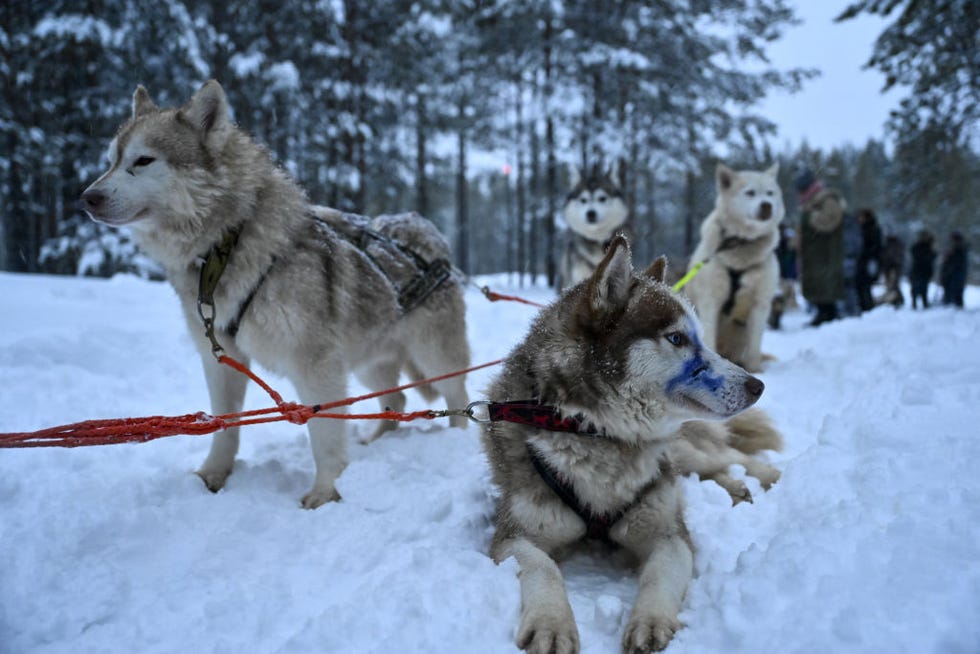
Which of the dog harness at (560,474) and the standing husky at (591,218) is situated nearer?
the dog harness at (560,474)

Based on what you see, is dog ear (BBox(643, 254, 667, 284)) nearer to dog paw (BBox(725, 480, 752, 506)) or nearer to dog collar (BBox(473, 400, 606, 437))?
dog collar (BBox(473, 400, 606, 437))

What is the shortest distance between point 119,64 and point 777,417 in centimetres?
1432

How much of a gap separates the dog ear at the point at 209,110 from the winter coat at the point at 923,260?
1552 centimetres

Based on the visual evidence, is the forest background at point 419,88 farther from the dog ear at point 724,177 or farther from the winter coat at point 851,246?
the dog ear at point 724,177

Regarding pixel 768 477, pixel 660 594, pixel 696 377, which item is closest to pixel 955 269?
pixel 768 477

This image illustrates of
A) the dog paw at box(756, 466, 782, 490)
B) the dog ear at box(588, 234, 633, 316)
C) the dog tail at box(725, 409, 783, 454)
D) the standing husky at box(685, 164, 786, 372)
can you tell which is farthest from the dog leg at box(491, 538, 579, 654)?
the standing husky at box(685, 164, 786, 372)

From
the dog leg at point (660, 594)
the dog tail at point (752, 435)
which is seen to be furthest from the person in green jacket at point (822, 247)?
the dog leg at point (660, 594)

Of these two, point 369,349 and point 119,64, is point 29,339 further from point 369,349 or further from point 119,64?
point 119,64

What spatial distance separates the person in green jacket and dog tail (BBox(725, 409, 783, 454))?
22.2ft

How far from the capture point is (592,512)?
89.9 inches

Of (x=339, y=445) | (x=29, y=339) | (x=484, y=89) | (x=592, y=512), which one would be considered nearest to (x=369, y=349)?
(x=339, y=445)

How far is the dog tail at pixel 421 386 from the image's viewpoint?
4480mm

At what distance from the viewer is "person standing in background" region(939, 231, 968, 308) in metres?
12.9

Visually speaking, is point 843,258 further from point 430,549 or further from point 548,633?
point 548,633
